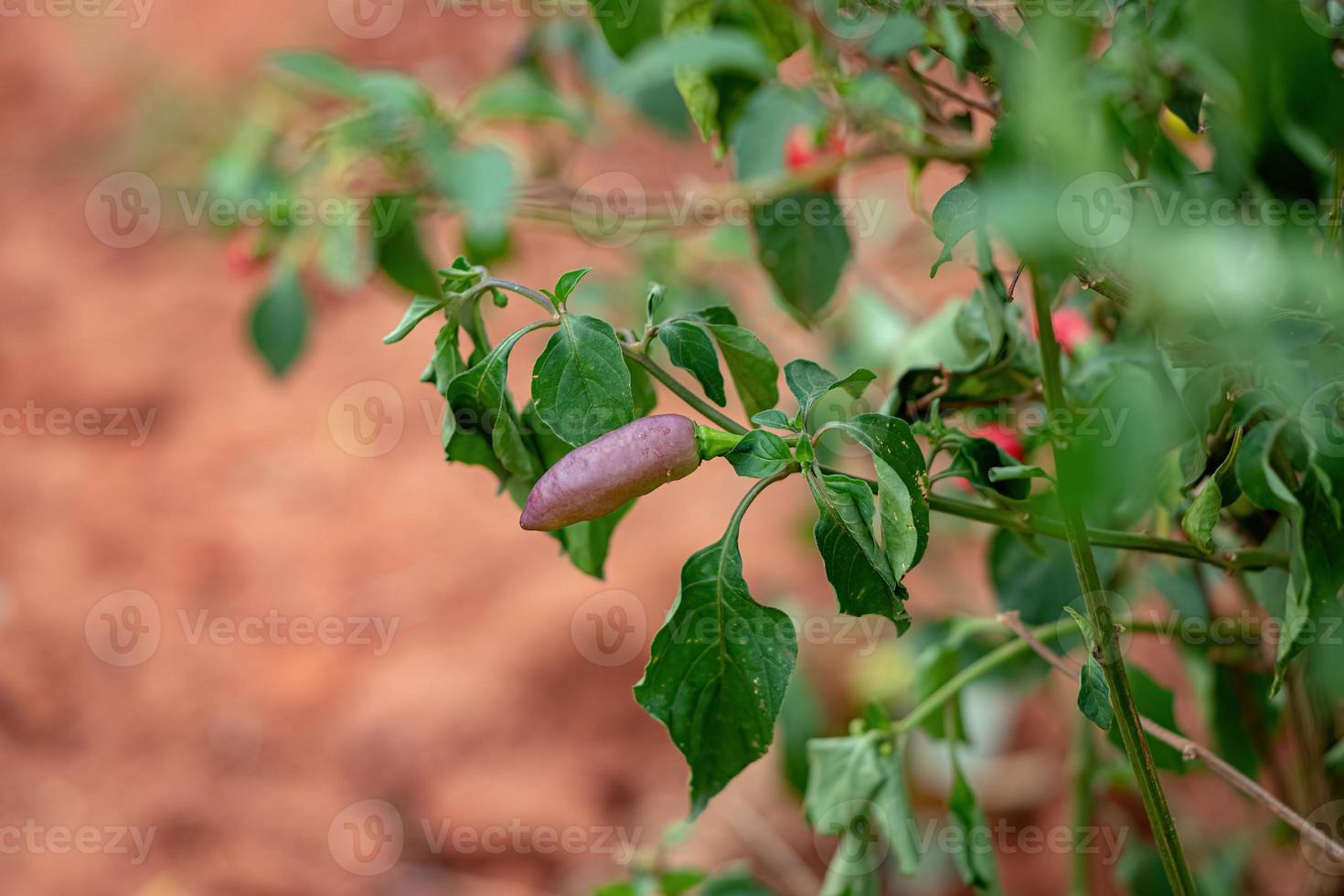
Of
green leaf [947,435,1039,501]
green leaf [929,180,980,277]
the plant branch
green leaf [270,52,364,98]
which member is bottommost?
the plant branch

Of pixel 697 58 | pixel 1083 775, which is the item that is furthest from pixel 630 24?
pixel 1083 775

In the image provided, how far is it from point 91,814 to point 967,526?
1298 millimetres

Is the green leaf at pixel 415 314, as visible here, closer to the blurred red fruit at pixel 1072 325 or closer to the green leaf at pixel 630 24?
the green leaf at pixel 630 24

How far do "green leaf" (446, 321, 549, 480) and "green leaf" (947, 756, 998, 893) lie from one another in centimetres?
34

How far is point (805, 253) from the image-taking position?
0.73 m

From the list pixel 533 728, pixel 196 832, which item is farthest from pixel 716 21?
pixel 196 832

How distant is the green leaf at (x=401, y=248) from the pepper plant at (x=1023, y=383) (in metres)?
0.30

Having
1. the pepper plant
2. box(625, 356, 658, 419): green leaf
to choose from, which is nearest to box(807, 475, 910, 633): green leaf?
the pepper plant

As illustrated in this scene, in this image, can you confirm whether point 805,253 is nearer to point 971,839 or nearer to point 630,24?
point 630,24

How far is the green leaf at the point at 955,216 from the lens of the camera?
397 millimetres

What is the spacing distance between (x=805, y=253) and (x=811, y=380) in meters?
0.31

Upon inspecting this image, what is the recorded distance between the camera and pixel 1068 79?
0.26 metres

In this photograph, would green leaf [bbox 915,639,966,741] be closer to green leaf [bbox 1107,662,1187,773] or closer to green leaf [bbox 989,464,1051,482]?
green leaf [bbox 1107,662,1187,773]

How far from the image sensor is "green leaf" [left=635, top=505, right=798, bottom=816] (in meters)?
0.44
